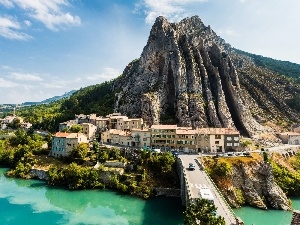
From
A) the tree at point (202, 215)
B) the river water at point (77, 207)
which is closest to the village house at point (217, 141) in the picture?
the river water at point (77, 207)

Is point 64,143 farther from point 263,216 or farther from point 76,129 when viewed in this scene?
point 263,216

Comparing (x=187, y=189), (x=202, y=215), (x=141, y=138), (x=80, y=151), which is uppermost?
(x=141, y=138)

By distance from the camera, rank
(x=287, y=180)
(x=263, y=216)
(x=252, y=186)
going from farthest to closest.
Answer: (x=287, y=180)
(x=252, y=186)
(x=263, y=216)

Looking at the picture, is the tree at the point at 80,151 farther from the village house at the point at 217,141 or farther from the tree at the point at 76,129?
the village house at the point at 217,141

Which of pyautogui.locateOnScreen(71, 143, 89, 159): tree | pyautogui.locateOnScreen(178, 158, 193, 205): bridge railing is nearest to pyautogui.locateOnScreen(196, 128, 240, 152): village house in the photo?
pyautogui.locateOnScreen(178, 158, 193, 205): bridge railing

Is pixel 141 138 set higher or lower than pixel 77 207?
higher

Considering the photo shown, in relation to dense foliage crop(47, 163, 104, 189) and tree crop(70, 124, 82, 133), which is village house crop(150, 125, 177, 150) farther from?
→ tree crop(70, 124, 82, 133)

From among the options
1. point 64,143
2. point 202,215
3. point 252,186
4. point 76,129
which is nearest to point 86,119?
point 76,129
